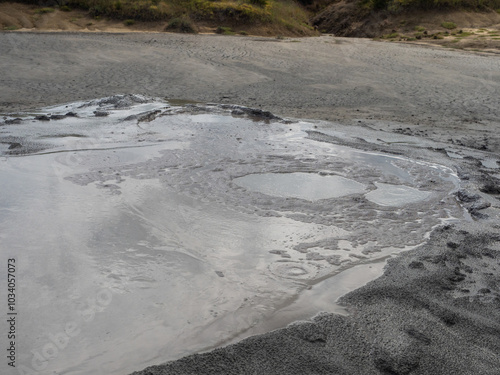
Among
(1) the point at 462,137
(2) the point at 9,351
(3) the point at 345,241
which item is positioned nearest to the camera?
(2) the point at 9,351

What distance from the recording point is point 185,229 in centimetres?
407

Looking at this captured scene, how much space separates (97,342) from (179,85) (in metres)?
9.07

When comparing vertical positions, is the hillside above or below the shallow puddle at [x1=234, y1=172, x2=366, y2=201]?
above

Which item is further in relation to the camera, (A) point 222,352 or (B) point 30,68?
(B) point 30,68

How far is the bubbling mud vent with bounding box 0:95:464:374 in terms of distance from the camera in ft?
9.27

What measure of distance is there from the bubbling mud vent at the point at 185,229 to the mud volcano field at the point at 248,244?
1 cm

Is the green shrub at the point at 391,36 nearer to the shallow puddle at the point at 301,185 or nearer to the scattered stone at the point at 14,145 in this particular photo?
the shallow puddle at the point at 301,185

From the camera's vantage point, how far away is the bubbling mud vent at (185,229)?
283 centimetres

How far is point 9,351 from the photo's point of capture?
8.40 feet

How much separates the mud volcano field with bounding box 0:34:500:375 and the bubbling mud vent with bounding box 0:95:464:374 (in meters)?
0.01

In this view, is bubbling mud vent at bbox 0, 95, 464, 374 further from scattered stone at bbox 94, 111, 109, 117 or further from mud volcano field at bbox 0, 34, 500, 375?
scattered stone at bbox 94, 111, 109, 117

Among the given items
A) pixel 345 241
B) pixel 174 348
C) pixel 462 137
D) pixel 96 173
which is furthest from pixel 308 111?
pixel 174 348

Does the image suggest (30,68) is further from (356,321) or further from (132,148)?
(356,321)

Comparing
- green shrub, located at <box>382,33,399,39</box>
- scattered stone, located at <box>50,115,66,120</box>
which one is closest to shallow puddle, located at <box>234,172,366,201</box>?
scattered stone, located at <box>50,115,66,120</box>
